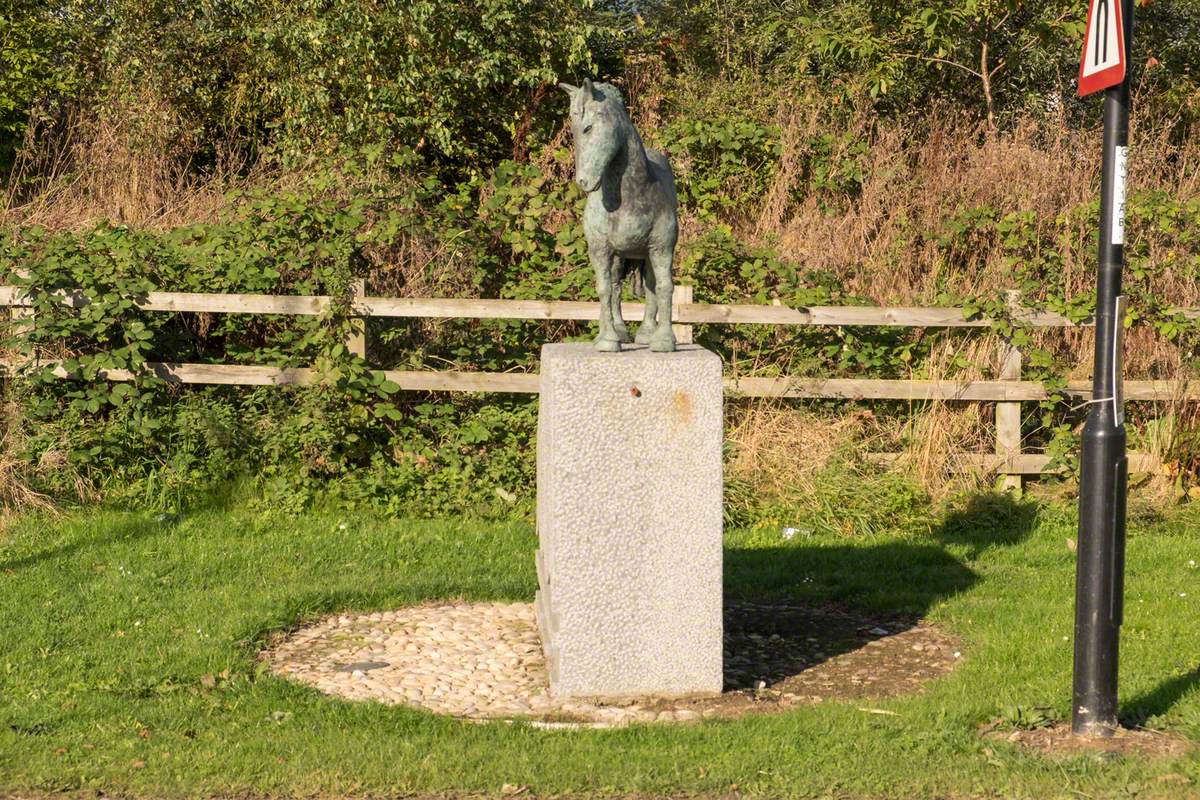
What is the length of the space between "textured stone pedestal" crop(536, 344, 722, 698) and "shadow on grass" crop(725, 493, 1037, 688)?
42 cm

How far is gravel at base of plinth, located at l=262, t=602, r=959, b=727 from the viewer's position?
566 centimetres

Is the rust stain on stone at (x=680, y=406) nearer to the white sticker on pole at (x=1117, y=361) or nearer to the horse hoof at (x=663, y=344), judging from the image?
the horse hoof at (x=663, y=344)

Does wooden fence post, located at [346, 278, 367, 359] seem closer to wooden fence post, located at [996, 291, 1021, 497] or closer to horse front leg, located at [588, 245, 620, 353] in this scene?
horse front leg, located at [588, 245, 620, 353]

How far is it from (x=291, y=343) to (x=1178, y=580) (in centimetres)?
582

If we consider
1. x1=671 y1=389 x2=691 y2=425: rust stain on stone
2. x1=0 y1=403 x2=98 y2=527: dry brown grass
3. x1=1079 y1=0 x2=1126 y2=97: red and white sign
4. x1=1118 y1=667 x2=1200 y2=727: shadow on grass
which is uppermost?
x1=1079 y1=0 x2=1126 y2=97: red and white sign

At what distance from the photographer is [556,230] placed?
35.5 ft

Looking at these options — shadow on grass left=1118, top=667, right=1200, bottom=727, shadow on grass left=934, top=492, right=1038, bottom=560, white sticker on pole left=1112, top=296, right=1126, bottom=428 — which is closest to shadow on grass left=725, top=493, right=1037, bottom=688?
shadow on grass left=934, top=492, right=1038, bottom=560

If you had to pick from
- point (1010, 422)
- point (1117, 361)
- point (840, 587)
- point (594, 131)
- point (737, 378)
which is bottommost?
point (840, 587)

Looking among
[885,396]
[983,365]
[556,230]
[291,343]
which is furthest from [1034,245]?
[291,343]

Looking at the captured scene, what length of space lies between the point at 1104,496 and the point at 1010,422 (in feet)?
14.7

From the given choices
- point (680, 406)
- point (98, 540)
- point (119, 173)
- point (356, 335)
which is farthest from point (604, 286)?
point (119, 173)

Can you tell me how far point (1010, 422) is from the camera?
364 inches

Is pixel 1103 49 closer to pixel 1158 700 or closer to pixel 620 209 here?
pixel 620 209

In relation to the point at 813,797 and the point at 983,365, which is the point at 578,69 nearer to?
the point at 983,365
